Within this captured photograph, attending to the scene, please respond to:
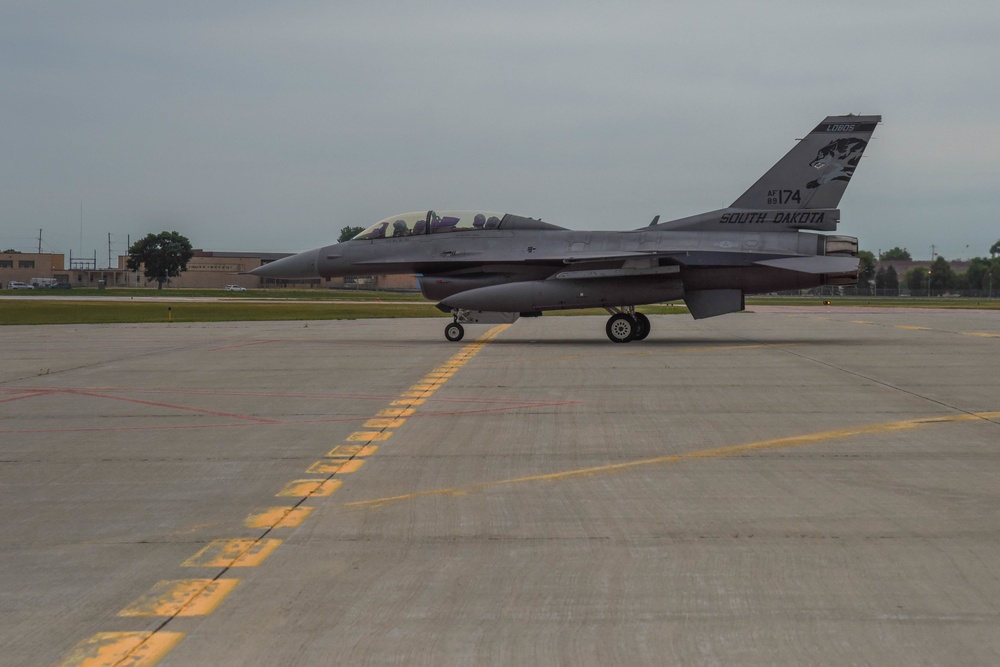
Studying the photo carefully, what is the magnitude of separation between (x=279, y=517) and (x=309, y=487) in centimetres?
100

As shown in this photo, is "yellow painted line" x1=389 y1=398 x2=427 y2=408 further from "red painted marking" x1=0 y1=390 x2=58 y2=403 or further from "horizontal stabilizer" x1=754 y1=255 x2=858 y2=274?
"horizontal stabilizer" x1=754 y1=255 x2=858 y2=274

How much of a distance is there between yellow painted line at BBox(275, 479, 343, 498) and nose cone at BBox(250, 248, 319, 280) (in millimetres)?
18907

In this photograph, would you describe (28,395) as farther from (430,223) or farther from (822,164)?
(822,164)

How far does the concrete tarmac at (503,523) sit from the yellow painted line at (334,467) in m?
0.06

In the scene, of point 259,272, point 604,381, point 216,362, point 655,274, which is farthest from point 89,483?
point 259,272

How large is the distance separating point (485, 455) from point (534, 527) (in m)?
2.73

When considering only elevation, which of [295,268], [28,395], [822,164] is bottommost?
[28,395]

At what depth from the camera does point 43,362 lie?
19328 millimetres

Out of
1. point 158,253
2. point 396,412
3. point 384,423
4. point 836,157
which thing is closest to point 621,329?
point 836,157

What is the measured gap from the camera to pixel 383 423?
11.3 metres

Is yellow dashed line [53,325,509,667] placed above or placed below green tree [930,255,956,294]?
below

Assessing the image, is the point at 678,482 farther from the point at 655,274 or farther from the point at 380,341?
the point at 380,341

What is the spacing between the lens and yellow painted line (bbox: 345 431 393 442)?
10.1 metres

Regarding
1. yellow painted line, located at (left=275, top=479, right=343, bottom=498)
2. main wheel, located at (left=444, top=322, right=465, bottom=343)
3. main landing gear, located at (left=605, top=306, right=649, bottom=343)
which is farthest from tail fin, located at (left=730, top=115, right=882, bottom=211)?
yellow painted line, located at (left=275, top=479, right=343, bottom=498)
